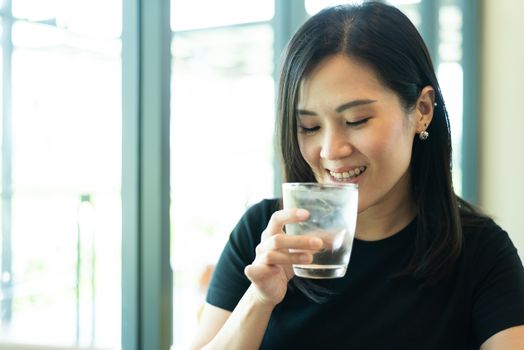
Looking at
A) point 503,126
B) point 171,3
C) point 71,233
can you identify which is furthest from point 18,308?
point 503,126

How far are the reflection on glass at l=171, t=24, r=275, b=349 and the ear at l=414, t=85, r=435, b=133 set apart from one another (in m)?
2.34

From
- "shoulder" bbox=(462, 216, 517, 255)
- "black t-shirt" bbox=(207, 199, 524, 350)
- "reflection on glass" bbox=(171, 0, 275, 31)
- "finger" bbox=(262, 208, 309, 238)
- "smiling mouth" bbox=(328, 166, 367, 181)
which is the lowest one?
"black t-shirt" bbox=(207, 199, 524, 350)

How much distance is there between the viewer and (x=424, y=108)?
4.51 ft

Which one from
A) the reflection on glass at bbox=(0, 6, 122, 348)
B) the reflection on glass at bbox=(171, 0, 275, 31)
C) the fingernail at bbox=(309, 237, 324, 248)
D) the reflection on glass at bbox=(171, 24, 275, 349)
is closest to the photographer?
the fingernail at bbox=(309, 237, 324, 248)

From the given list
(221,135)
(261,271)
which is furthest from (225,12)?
(261,271)

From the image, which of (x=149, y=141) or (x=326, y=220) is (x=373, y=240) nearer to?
(x=326, y=220)

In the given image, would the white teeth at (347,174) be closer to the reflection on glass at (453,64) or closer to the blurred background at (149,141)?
the blurred background at (149,141)

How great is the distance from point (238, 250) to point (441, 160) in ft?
1.80

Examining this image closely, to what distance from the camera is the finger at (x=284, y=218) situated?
3.18 feet

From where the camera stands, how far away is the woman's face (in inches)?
46.7

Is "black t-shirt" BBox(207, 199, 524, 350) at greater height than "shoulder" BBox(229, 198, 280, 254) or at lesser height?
lesser

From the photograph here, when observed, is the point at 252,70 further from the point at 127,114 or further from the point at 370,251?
the point at 370,251

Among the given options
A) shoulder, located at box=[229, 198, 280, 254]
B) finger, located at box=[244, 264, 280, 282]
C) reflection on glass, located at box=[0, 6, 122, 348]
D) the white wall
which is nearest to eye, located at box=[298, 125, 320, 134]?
shoulder, located at box=[229, 198, 280, 254]

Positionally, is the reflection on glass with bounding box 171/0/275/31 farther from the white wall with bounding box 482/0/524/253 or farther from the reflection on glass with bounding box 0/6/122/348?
the white wall with bounding box 482/0/524/253
